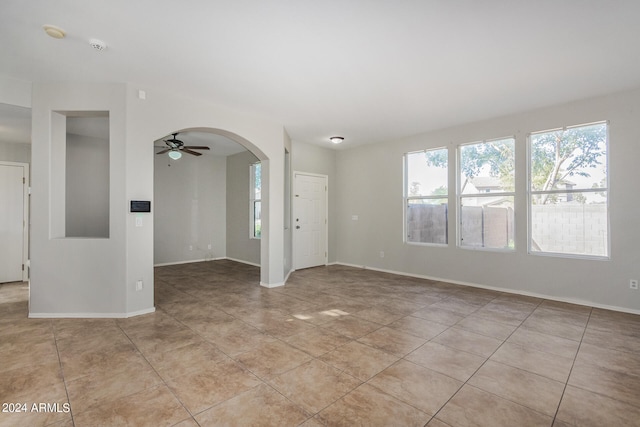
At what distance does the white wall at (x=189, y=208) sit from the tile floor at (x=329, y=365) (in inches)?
129

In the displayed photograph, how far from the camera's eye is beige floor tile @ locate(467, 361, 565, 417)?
2039 mm

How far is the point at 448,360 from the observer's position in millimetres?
2627

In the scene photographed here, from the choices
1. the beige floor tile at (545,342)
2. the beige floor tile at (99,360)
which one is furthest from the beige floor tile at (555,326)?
the beige floor tile at (99,360)

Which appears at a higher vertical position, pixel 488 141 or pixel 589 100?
pixel 589 100

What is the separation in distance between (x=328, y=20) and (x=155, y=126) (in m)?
2.62

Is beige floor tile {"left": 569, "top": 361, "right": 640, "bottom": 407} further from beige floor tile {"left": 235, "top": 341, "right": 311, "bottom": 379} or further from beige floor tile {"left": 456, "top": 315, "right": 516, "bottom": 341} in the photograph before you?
beige floor tile {"left": 235, "top": 341, "right": 311, "bottom": 379}

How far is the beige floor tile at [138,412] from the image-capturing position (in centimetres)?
183

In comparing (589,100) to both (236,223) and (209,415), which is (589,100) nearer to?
(209,415)

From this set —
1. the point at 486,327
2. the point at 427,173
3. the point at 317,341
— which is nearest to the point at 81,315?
the point at 317,341

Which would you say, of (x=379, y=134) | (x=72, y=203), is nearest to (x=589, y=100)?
(x=379, y=134)

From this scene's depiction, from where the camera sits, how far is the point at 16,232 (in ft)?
18.0

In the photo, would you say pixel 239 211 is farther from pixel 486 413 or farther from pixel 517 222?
pixel 486 413

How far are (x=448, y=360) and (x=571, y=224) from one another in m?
3.20

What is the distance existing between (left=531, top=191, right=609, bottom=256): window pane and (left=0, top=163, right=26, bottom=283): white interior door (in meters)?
8.74
